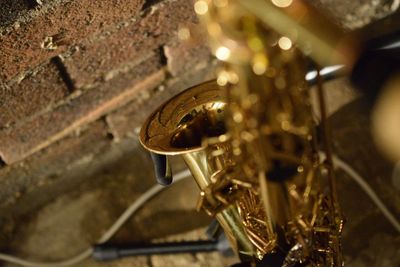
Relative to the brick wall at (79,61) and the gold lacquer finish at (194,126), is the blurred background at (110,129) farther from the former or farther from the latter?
the gold lacquer finish at (194,126)

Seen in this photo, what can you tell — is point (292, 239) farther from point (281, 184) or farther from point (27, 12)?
point (27, 12)

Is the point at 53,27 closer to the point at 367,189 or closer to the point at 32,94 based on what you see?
the point at 32,94

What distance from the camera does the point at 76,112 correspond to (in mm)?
1316

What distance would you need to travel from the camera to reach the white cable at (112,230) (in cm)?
139

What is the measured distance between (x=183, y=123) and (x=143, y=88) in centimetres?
38

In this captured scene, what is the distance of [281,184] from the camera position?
2.73 ft

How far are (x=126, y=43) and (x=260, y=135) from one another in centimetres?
55

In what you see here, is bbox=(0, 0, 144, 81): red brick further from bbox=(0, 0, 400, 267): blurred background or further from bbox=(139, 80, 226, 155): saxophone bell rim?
bbox=(139, 80, 226, 155): saxophone bell rim

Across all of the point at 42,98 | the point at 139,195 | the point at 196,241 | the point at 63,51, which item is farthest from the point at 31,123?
the point at 196,241

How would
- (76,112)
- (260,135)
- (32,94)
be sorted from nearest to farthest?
1. (260,135)
2. (32,94)
3. (76,112)

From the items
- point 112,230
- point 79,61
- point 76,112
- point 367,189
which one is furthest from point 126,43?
point 367,189

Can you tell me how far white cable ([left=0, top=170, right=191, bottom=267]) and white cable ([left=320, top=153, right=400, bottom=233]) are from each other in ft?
1.19

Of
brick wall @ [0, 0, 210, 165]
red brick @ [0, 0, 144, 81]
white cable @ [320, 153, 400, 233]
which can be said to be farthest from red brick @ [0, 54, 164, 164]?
white cable @ [320, 153, 400, 233]

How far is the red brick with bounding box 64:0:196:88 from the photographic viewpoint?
3.91 feet
